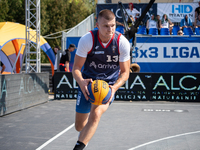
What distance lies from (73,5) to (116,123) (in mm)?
31835

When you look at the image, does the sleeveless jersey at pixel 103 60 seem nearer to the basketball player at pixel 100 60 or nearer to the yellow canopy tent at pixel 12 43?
the basketball player at pixel 100 60

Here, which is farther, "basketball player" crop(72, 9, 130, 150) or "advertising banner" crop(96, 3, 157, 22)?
"advertising banner" crop(96, 3, 157, 22)

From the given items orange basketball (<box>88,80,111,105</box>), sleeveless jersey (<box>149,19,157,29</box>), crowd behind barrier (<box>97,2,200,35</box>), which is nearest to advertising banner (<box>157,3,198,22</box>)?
crowd behind barrier (<box>97,2,200,35</box>)

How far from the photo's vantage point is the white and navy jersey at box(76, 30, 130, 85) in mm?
4000

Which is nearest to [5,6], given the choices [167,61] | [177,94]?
[167,61]

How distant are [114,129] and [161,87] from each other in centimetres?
599

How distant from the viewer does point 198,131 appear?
6984mm

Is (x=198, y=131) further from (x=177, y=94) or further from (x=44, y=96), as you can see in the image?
(x=44, y=96)

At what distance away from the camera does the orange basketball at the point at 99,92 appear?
12.1ft

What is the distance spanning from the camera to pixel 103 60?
4.08 metres

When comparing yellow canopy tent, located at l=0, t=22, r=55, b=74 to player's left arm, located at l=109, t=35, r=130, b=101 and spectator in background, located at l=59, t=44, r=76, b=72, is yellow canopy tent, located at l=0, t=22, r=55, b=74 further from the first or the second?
player's left arm, located at l=109, t=35, r=130, b=101

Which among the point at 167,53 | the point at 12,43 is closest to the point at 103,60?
the point at 167,53

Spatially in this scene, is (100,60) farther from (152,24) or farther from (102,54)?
(152,24)

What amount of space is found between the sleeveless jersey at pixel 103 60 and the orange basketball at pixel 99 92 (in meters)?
0.45
